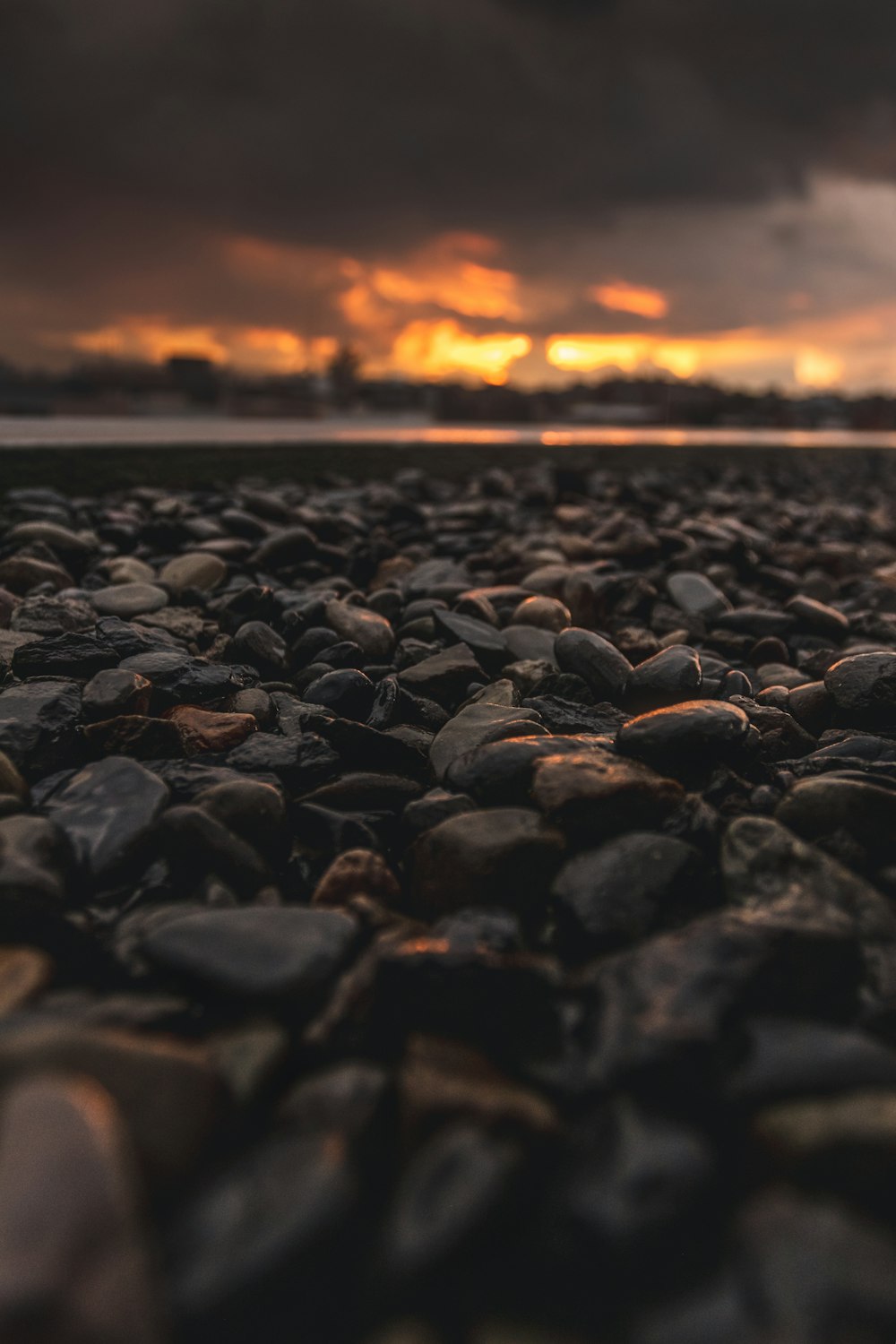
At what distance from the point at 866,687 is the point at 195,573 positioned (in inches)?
75.5

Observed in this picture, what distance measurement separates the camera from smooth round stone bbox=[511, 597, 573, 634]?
2307mm

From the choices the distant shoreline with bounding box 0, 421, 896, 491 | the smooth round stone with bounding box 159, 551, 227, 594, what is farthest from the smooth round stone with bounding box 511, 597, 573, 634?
the distant shoreline with bounding box 0, 421, 896, 491

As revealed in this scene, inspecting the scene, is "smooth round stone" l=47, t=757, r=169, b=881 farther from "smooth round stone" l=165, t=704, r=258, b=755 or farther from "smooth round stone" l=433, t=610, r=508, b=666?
"smooth round stone" l=433, t=610, r=508, b=666

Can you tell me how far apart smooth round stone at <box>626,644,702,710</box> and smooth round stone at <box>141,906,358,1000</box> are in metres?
0.97

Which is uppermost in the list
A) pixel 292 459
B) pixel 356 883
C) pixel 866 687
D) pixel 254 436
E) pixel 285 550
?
pixel 254 436

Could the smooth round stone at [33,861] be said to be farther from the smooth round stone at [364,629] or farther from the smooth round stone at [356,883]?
the smooth round stone at [364,629]

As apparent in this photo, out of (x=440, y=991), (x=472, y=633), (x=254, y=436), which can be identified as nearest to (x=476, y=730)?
(x=472, y=633)

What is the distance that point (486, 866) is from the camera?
115 cm

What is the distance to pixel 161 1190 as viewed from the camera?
0.69 m

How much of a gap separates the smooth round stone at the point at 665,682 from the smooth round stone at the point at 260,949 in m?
0.97

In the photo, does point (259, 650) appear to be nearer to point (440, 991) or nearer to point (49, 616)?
point (49, 616)

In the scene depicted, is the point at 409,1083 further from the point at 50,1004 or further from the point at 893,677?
the point at 893,677

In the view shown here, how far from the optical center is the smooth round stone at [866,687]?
5.54 feet

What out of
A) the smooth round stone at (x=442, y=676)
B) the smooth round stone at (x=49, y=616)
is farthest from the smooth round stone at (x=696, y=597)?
the smooth round stone at (x=49, y=616)
